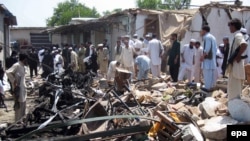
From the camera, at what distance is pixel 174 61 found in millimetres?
12500

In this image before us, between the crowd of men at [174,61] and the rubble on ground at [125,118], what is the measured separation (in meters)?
0.57

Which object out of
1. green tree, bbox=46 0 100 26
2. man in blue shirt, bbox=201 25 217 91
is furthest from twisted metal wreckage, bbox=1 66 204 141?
green tree, bbox=46 0 100 26

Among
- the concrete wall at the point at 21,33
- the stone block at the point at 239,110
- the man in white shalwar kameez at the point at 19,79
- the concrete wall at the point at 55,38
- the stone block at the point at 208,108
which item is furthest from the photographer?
the concrete wall at the point at 21,33

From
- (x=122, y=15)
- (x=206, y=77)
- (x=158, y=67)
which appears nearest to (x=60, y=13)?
(x=122, y=15)

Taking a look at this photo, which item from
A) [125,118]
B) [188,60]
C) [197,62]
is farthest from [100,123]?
[188,60]

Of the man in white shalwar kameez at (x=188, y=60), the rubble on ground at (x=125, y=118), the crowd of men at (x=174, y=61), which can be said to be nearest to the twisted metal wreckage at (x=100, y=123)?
the rubble on ground at (x=125, y=118)

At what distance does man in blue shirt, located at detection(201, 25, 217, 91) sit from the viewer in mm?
9039

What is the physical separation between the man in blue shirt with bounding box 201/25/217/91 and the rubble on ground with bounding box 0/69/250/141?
380mm

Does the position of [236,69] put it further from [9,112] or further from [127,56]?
[127,56]

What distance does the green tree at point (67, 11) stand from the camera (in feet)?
208

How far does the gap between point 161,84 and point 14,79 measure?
5.12 metres

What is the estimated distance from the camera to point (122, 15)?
1869cm

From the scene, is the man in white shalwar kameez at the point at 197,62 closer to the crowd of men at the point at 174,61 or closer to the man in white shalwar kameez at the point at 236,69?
the crowd of men at the point at 174,61

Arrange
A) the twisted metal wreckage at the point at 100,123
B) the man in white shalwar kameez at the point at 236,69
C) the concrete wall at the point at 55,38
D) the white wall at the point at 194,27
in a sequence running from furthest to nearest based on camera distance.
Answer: the concrete wall at the point at 55,38, the white wall at the point at 194,27, the man in white shalwar kameez at the point at 236,69, the twisted metal wreckage at the point at 100,123
